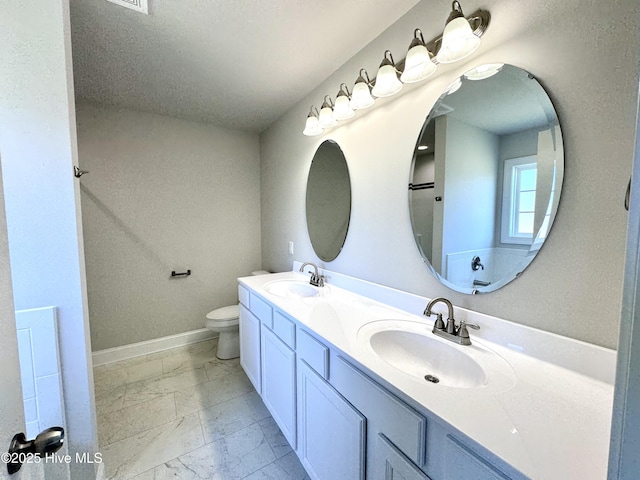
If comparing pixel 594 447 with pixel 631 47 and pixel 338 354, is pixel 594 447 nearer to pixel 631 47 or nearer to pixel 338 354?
pixel 338 354

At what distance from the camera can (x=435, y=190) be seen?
1195 mm

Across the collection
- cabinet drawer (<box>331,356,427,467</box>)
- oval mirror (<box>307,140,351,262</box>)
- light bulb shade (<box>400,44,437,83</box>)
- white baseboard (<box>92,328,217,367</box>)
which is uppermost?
light bulb shade (<box>400,44,437,83</box>)

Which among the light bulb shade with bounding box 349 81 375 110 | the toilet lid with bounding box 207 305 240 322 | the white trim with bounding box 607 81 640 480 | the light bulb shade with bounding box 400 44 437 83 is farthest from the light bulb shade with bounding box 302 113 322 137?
the toilet lid with bounding box 207 305 240 322

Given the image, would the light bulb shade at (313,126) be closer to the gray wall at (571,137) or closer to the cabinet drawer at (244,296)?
the gray wall at (571,137)

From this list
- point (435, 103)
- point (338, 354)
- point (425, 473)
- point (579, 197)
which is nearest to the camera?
point (425, 473)

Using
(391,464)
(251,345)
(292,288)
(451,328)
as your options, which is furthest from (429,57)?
(251,345)

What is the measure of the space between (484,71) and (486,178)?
1.39 feet

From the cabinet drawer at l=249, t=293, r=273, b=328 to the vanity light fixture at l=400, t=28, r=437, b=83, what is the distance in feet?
4.74

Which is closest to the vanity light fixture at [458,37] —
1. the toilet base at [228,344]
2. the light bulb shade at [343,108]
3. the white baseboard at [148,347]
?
the light bulb shade at [343,108]

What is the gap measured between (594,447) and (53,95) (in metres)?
2.08

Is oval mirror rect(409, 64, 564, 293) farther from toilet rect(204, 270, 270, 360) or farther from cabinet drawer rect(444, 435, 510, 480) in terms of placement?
toilet rect(204, 270, 270, 360)

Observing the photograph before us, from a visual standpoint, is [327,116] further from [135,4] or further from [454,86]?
[135,4]

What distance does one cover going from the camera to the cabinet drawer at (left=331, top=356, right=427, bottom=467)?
26.9 inches

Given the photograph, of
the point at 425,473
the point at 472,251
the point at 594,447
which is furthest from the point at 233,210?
the point at 594,447
